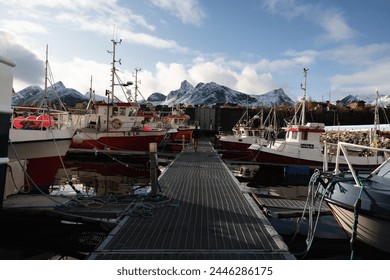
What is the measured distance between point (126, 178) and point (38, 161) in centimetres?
671

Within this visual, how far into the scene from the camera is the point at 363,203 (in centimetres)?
600

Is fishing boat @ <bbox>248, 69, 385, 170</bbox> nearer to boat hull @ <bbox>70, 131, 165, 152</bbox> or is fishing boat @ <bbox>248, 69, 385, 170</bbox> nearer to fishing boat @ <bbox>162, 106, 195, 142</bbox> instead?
boat hull @ <bbox>70, 131, 165, 152</bbox>

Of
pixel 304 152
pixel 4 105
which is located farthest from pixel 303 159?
pixel 4 105

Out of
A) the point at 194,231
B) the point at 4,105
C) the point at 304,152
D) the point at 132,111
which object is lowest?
the point at 194,231

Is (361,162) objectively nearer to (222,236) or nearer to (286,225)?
(286,225)

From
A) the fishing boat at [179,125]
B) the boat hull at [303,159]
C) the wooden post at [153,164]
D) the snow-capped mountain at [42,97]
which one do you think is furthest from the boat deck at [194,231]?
the fishing boat at [179,125]

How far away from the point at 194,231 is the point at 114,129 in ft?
64.2

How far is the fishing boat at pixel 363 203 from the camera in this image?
577 cm

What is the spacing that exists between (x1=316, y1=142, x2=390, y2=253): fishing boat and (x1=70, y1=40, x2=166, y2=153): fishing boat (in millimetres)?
18902

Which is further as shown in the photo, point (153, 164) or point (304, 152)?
point (304, 152)

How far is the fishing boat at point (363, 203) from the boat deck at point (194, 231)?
4.81 feet

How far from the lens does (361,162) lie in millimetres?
20250

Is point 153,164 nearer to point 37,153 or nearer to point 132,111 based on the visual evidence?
point 37,153
